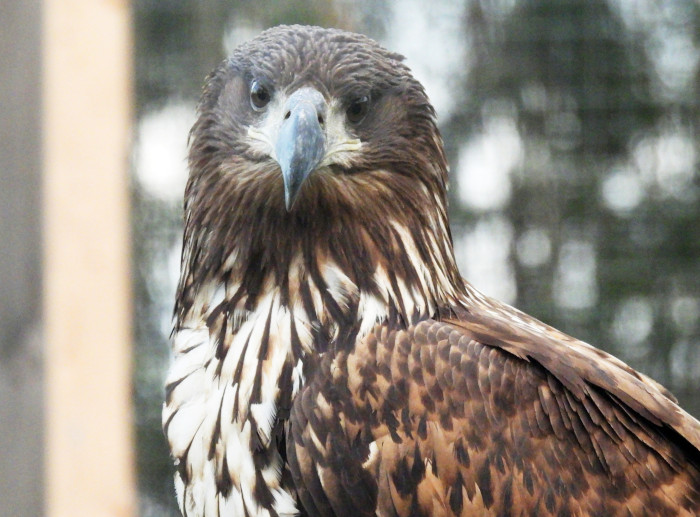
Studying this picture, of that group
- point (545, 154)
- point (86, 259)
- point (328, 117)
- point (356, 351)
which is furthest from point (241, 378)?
point (545, 154)

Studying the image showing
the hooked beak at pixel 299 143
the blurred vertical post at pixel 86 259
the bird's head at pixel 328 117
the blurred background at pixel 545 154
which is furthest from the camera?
the blurred background at pixel 545 154

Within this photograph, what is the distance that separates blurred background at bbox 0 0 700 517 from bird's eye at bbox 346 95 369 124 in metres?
2.44

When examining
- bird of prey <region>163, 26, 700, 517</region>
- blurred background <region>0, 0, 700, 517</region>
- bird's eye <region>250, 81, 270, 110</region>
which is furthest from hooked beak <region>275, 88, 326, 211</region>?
blurred background <region>0, 0, 700, 517</region>

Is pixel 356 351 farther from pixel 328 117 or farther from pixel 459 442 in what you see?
pixel 328 117

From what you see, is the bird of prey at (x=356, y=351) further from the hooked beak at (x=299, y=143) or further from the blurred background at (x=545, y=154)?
the blurred background at (x=545, y=154)

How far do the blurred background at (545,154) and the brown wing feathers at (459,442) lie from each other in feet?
8.39

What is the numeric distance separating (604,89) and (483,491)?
11.7 ft

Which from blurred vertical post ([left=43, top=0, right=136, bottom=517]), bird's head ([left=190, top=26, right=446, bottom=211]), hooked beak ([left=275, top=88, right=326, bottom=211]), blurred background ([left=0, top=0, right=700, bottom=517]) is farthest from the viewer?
blurred background ([left=0, top=0, right=700, bottom=517])

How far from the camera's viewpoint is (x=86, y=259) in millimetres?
1753

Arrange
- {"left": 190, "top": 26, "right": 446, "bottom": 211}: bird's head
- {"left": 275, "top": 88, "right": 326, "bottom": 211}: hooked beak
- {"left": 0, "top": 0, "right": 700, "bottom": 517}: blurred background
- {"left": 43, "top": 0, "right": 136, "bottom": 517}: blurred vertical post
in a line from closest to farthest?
{"left": 43, "top": 0, "right": 136, "bottom": 517}: blurred vertical post
{"left": 275, "top": 88, "right": 326, "bottom": 211}: hooked beak
{"left": 190, "top": 26, "right": 446, "bottom": 211}: bird's head
{"left": 0, "top": 0, "right": 700, "bottom": 517}: blurred background

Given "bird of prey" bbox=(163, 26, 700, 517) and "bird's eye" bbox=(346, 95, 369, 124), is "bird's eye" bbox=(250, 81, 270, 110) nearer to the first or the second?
"bird of prey" bbox=(163, 26, 700, 517)

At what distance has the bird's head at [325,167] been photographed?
→ 6.39 feet

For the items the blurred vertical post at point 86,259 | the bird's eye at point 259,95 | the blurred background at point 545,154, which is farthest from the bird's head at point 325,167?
the blurred background at point 545,154

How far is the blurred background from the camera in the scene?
446 centimetres
